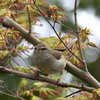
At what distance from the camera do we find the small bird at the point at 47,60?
2963mm

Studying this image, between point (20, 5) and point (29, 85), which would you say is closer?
point (20, 5)

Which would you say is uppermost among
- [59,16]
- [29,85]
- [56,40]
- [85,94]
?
[59,16]

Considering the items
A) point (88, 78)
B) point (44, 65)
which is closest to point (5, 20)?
point (44, 65)

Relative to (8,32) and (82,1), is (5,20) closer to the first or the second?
(8,32)

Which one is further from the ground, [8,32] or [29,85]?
[8,32]

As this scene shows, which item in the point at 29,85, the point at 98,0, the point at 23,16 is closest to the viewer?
the point at 29,85

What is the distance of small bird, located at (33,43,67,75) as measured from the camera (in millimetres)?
2963

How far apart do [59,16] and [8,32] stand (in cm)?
49

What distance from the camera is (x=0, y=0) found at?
3.04 metres

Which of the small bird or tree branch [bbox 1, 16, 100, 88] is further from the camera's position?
the small bird

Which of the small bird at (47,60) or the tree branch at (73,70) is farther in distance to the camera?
the small bird at (47,60)

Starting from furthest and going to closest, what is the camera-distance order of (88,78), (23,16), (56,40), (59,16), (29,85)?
(23,16), (29,85), (56,40), (88,78), (59,16)

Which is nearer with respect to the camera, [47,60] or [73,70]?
[73,70]

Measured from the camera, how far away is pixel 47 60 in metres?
3.06
